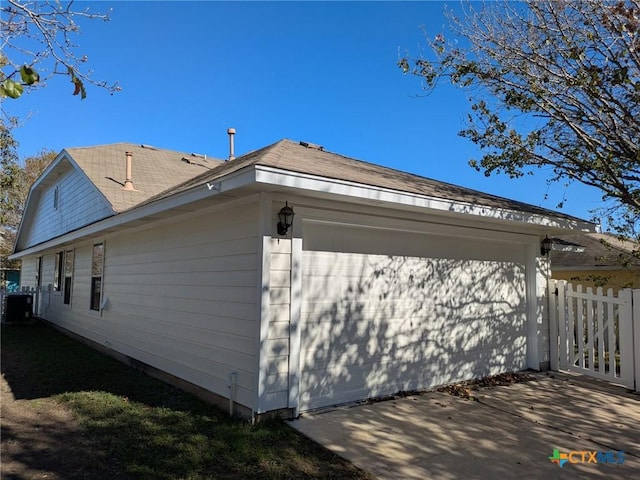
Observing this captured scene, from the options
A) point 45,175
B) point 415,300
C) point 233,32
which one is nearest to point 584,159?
point 415,300

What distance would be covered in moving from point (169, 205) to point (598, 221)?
23.5ft

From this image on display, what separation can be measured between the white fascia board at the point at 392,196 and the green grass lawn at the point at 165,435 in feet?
8.17

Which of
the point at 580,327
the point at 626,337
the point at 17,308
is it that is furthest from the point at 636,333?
the point at 17,308

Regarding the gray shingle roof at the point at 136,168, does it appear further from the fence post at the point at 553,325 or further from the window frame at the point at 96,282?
the fence post at the point at 553,325

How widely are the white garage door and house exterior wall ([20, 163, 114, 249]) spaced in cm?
613

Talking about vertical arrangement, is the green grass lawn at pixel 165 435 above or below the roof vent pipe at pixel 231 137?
below

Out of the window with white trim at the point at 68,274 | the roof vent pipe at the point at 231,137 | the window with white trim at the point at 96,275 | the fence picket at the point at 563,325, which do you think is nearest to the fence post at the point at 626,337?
the fence picket at the point at 563,325

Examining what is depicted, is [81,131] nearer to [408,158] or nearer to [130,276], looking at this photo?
[130,276]

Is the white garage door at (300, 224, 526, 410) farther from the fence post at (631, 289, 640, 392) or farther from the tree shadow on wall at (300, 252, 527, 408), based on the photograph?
the fence post at (631, 289, 640, 392)

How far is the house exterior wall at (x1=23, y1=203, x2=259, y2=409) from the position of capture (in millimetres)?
4984

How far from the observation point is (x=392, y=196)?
5.24 m

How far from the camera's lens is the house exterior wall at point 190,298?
16.4 ft

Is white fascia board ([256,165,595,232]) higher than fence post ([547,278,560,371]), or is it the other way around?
white fascia board ([256,165,595,232])
